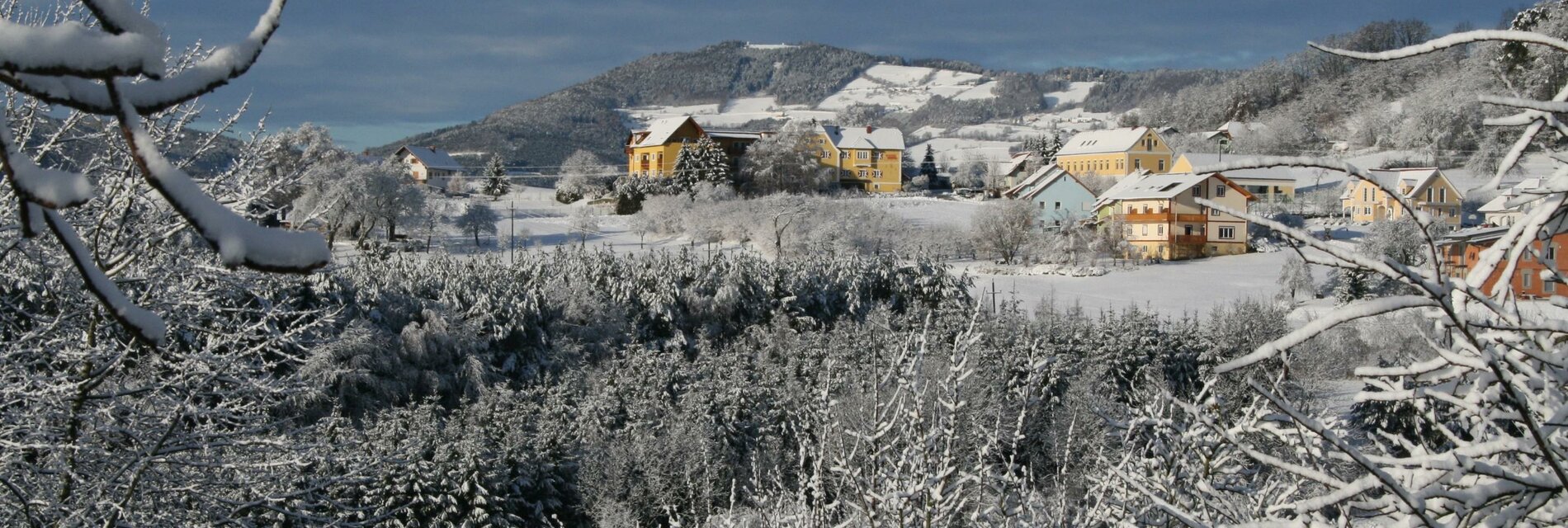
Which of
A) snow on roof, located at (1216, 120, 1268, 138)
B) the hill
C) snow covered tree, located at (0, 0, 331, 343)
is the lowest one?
snow covered tree, located at (0, 0, 331, 343)

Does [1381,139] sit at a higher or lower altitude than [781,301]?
higher

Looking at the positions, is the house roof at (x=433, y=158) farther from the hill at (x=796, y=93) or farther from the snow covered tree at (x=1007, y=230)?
the snow covered tree at (x=1007, y=230)

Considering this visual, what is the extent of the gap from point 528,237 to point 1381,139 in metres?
46.5

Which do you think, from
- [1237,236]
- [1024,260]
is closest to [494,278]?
[1024,260]

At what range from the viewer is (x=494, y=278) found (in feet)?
66.0

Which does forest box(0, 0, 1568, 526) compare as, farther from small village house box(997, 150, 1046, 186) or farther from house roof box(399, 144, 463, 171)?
small village house box(997, 150, 1046, 186)

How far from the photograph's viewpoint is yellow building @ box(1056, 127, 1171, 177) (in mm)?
55156

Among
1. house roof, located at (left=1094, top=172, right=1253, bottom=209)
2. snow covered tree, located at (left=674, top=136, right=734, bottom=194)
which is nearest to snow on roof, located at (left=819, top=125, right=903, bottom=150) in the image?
snow covered tree, located at (left=674, top=136, right=734, bottom=194)

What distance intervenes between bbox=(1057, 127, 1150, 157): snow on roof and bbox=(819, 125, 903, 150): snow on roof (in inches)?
479

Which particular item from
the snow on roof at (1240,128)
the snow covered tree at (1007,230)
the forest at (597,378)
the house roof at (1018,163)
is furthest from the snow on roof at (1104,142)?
the forest at (597,378)

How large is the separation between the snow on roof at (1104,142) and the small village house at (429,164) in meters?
33.8

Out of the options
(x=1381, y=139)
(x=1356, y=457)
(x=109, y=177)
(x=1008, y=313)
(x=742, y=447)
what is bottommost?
(x=742, y=447)

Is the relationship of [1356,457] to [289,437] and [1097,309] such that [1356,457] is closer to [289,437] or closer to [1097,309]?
[289,437]

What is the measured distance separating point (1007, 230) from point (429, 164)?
32579 millimetres
